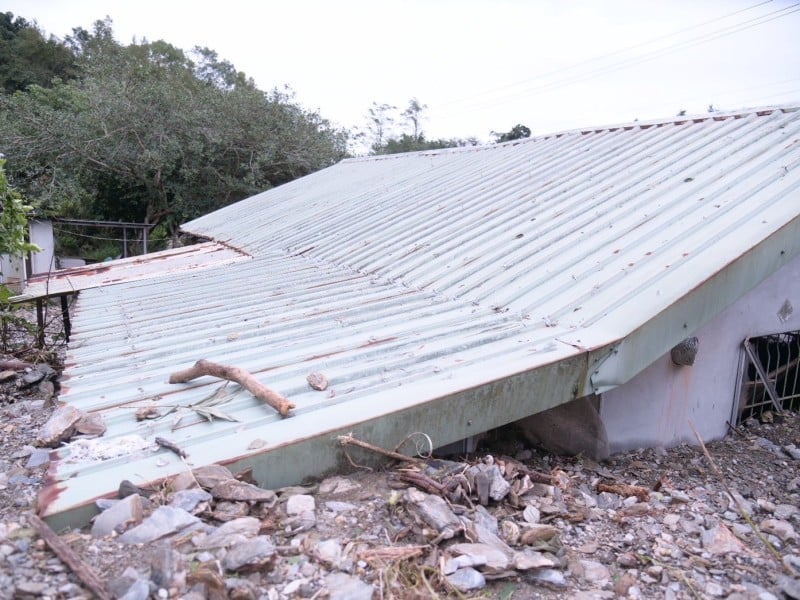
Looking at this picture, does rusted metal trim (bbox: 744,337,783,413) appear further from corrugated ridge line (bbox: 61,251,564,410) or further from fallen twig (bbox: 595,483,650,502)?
corrugated ridge line (bbox: 61,251,564,410)

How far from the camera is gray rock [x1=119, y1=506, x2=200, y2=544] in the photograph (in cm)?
200

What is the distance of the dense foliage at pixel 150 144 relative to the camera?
19.6 m

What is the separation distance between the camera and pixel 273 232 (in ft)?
32.0

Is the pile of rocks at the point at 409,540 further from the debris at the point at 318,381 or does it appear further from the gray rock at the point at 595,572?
the debris at the point at 318,381

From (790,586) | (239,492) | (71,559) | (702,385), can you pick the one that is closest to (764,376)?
(702,385)

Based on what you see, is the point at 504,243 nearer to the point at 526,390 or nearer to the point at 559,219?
the point at 559,219

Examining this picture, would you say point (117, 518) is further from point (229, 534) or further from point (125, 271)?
point (125, 271)

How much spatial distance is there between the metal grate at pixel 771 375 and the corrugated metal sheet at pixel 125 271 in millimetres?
6350

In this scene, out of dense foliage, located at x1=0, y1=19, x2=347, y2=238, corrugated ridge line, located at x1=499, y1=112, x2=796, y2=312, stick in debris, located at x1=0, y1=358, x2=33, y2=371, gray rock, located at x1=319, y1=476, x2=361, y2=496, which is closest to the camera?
gray rock, located at x1=319, y1=476, x2=361, y2=496

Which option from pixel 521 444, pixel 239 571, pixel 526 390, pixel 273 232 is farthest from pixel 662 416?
pixel 273 232

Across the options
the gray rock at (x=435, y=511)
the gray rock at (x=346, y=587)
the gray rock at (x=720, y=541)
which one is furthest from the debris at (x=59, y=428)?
the gray rock at (x=720, y=541)

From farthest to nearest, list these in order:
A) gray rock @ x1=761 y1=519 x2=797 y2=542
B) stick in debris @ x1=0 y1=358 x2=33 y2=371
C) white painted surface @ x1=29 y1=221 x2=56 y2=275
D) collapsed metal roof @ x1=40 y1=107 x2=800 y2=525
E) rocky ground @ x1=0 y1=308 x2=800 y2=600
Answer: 1. white painted surface @ x1=29 y1=221 x2=56 y2=275
2. stick in debris @ x1=0 y1=358 x2=33 y2=371
3. gray rock @ x1=761 y1=519 x2=797 y2=542
4. collapsed metal roof @ x1=40 y1=107 x2=800 y2=525
5. rocky ground @ x1=0 y1=308 x2=800 y2=600

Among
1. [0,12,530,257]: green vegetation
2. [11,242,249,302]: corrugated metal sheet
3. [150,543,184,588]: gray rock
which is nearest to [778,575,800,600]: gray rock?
[150,543,184,588]: gray rock

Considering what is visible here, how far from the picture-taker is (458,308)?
4.18 m
